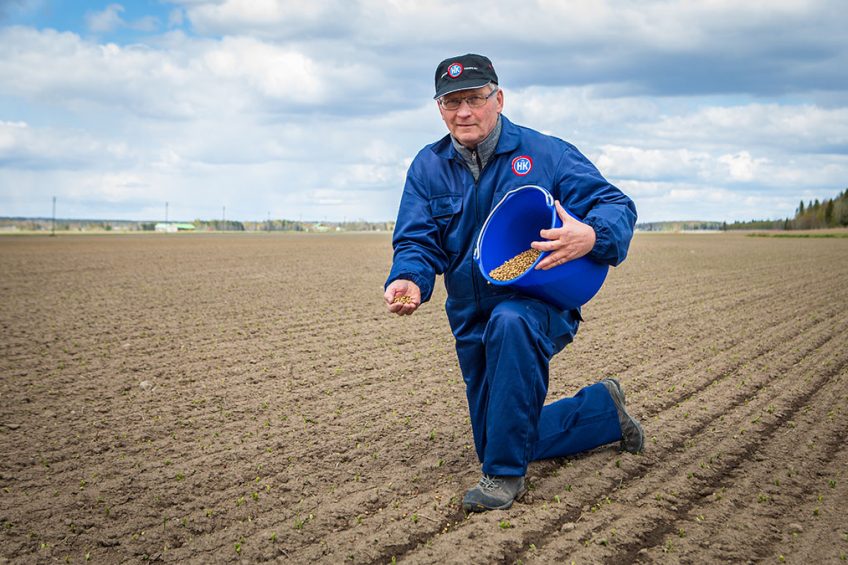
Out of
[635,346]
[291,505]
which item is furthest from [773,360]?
[291,505]

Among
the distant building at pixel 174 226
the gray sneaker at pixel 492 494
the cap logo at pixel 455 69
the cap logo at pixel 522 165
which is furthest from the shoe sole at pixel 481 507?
the distant building at pixel 174 226

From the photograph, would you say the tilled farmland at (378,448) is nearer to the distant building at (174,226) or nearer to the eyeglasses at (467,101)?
the eyeglasses at (467,101)

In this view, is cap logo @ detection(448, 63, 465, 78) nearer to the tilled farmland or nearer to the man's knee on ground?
the man's knee on ground

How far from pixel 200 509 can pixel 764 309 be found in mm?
9453

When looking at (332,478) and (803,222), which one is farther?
(803,222)

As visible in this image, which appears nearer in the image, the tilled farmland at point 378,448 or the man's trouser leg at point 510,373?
the tilled farmland at point 378,448

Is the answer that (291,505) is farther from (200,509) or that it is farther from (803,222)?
(803,222)

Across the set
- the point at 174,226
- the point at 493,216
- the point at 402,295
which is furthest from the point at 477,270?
the point at 174,226

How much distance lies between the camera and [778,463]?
4.29m

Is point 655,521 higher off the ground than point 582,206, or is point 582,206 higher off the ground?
point 582,206

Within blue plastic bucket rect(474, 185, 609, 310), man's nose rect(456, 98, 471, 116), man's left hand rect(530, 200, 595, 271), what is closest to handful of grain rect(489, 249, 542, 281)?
blue plastic bucket rect(474, 185, 609, 310)

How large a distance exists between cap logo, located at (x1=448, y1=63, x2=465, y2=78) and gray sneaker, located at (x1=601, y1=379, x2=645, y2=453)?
1.77 m

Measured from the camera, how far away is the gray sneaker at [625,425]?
4.25m

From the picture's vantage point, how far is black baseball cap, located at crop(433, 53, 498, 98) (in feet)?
12.0
